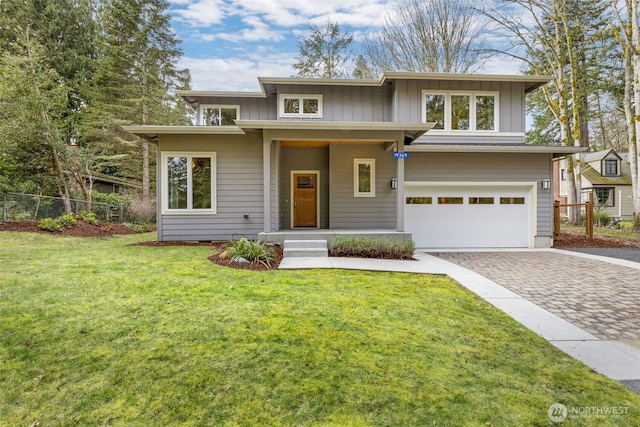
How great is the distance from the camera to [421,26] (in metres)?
16.1

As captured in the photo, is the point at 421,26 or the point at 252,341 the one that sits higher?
the point at 421,26

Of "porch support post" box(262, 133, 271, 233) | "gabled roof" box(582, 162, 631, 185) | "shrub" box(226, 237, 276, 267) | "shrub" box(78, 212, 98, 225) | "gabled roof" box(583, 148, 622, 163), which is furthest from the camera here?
"gabled roof" box(583, 148, 622, 163)

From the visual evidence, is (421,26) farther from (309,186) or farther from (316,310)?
(316,310)

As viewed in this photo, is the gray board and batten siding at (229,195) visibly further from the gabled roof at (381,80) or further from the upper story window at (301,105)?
the gabled roof at (381,80)

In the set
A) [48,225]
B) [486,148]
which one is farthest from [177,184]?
[486,148]

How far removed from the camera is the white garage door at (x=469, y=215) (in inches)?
399

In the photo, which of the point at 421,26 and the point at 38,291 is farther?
the point at 421,26

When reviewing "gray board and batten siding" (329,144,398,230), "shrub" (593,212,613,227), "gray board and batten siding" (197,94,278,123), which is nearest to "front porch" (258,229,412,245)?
"gray board and batten siding" (329,144,398,230)

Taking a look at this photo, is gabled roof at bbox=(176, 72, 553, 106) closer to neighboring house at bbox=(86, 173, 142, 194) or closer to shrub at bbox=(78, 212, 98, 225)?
shrub at bbox=(78, 212, 98, 225)

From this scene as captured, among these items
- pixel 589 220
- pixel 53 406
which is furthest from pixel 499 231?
pixel 53 406

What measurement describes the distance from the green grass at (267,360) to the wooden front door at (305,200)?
6.25 m

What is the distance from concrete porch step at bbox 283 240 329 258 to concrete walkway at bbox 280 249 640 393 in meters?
0.45

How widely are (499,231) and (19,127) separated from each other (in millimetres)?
16918
